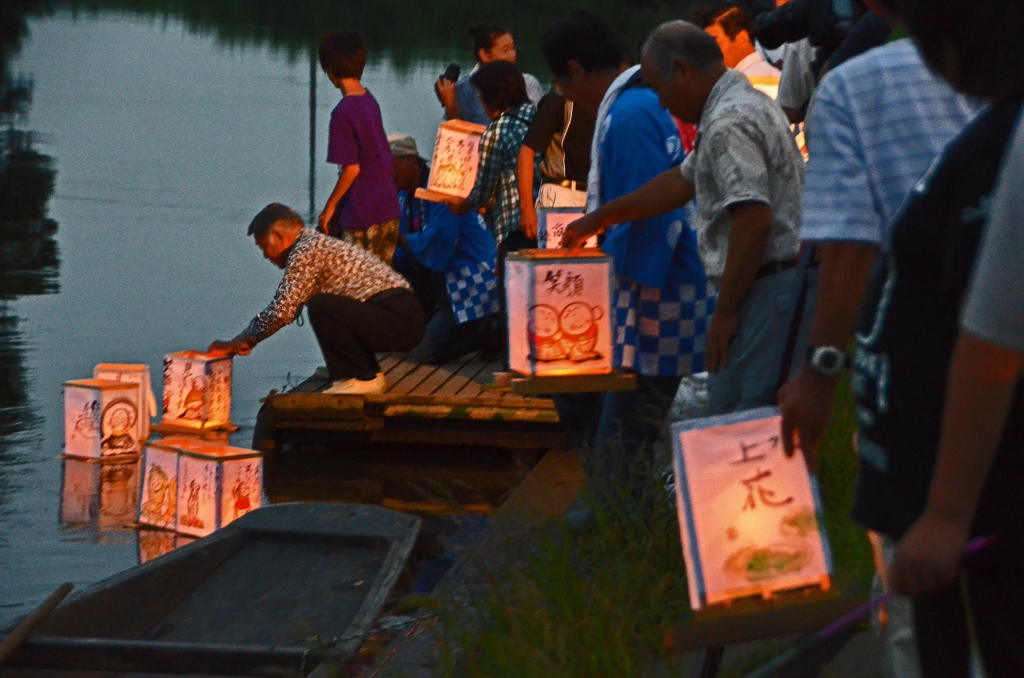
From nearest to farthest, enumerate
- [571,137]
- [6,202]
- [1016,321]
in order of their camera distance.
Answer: [1016,321]
[571,137]
[6,202]

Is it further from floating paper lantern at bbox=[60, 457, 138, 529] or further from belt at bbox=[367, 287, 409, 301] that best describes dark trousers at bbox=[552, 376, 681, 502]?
belt at bbox=[367, 287, 409, 301]

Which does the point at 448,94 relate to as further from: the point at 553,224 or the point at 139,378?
the point at 553,224

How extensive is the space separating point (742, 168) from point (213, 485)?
270 centimetres

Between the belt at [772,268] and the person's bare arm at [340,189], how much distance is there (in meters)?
4.32

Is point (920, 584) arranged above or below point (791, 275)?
below

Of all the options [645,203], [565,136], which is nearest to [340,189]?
[565,136]

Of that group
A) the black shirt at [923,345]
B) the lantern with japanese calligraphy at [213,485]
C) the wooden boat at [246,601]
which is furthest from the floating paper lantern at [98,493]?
the black shirt at [923,345]

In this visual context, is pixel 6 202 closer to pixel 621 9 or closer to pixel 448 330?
pixel 448 330

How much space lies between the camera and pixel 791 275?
3.64 metres

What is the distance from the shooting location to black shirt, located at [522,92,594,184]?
22.4ft

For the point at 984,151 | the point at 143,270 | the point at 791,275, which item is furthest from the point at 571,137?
the point at 143,270

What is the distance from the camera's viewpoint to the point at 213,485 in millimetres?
5438

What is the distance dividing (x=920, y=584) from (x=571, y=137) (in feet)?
17.2

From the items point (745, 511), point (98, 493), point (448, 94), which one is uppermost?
point (448, 94)
